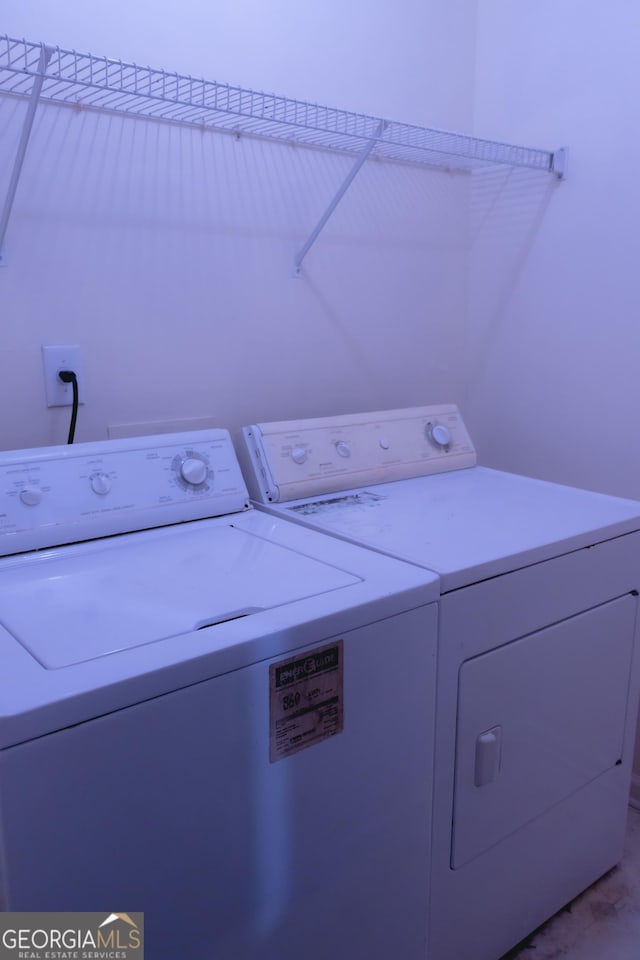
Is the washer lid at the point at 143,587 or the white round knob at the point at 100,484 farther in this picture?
the white round knob at the point at 100,484

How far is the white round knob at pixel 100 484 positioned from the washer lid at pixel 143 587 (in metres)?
0.10

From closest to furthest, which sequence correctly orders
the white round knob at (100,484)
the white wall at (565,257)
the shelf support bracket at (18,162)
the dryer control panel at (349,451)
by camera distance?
the shelf support bracket at (18,162)
the white round knob at (100,484)
the dryer control panel at (349,451)
the white wall at (565,257)

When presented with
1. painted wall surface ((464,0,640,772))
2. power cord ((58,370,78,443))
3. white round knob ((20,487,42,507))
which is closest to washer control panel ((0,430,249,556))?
white round knob ((20,487,42,507))

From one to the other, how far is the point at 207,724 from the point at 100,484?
63 cm

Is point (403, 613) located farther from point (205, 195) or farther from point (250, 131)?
point (250, 131)

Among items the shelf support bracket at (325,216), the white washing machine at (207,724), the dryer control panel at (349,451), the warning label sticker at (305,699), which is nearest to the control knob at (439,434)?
the dryer control panel at (349,451)

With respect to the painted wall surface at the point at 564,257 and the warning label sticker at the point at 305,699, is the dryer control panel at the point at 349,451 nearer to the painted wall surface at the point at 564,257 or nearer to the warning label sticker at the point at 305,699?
the painted wall surface at the point at 564,257

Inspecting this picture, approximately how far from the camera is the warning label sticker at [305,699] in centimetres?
102

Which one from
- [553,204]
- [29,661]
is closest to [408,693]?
[29,661]

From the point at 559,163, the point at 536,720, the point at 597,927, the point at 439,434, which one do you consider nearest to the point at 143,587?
the point at 536,720

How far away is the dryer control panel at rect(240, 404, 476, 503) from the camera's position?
5.49 feet

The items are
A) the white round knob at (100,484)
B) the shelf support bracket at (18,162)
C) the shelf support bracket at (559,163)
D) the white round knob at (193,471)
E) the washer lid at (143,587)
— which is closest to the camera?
the washer lid at (143,587)

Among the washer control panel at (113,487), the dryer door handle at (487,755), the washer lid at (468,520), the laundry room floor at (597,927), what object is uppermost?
the washer control panel at (113,487)

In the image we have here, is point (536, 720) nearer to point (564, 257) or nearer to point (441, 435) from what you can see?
point (441, 435)
